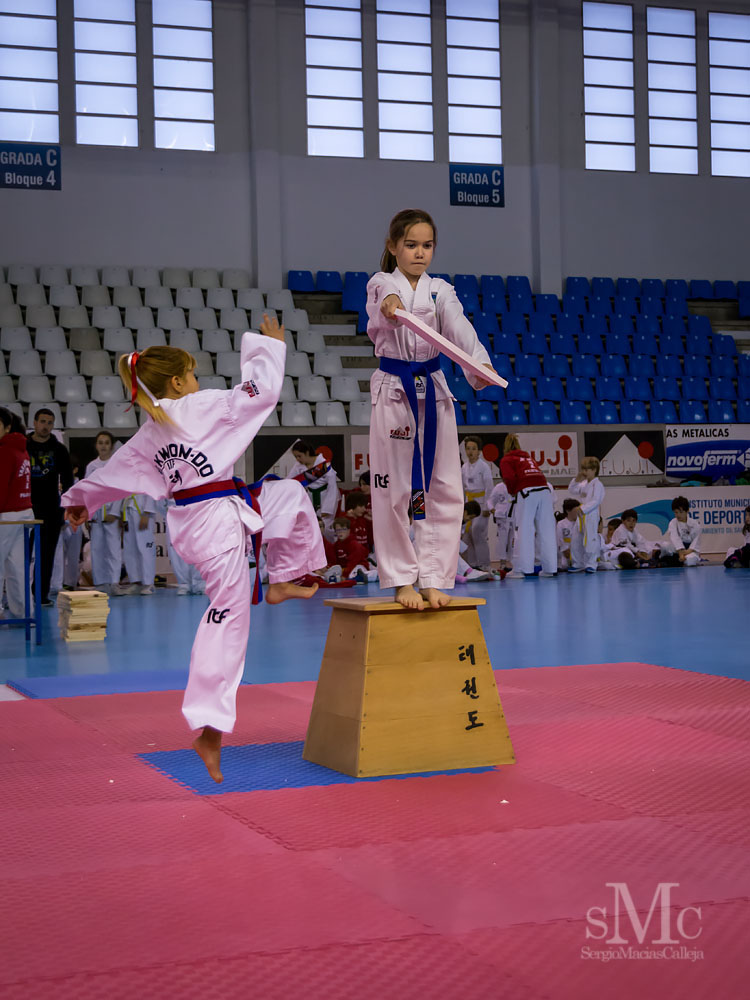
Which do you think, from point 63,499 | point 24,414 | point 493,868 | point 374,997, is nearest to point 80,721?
point 63,499

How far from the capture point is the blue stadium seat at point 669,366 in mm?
16812

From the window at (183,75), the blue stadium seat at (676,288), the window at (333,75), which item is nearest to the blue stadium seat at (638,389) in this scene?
the blue stadium seat at (676,288)

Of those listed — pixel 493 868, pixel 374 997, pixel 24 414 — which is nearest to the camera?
pixel 374 997

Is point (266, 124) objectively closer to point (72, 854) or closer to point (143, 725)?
point (143, 725)

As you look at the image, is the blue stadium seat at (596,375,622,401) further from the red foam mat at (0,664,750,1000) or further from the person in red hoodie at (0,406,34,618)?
the red foam mat at (0,664,750,1000)

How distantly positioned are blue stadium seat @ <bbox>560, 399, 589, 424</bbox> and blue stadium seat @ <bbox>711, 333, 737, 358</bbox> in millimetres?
3249

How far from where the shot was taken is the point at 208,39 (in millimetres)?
16297

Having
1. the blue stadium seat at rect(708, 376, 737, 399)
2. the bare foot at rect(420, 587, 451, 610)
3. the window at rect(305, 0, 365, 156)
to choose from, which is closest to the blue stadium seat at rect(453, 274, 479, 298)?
the window at rect(305, 0, 365, 156)

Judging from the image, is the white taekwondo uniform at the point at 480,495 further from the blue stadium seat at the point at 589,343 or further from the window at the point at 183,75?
the window at the point at 183,75

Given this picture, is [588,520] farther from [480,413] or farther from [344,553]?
[344,553]

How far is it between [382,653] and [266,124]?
14370mm

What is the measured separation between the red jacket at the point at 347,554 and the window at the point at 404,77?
7.89 m

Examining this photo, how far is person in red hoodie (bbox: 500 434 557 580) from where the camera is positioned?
488 inches

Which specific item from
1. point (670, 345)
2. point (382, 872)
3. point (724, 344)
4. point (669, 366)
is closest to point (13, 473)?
point (382, 872)
